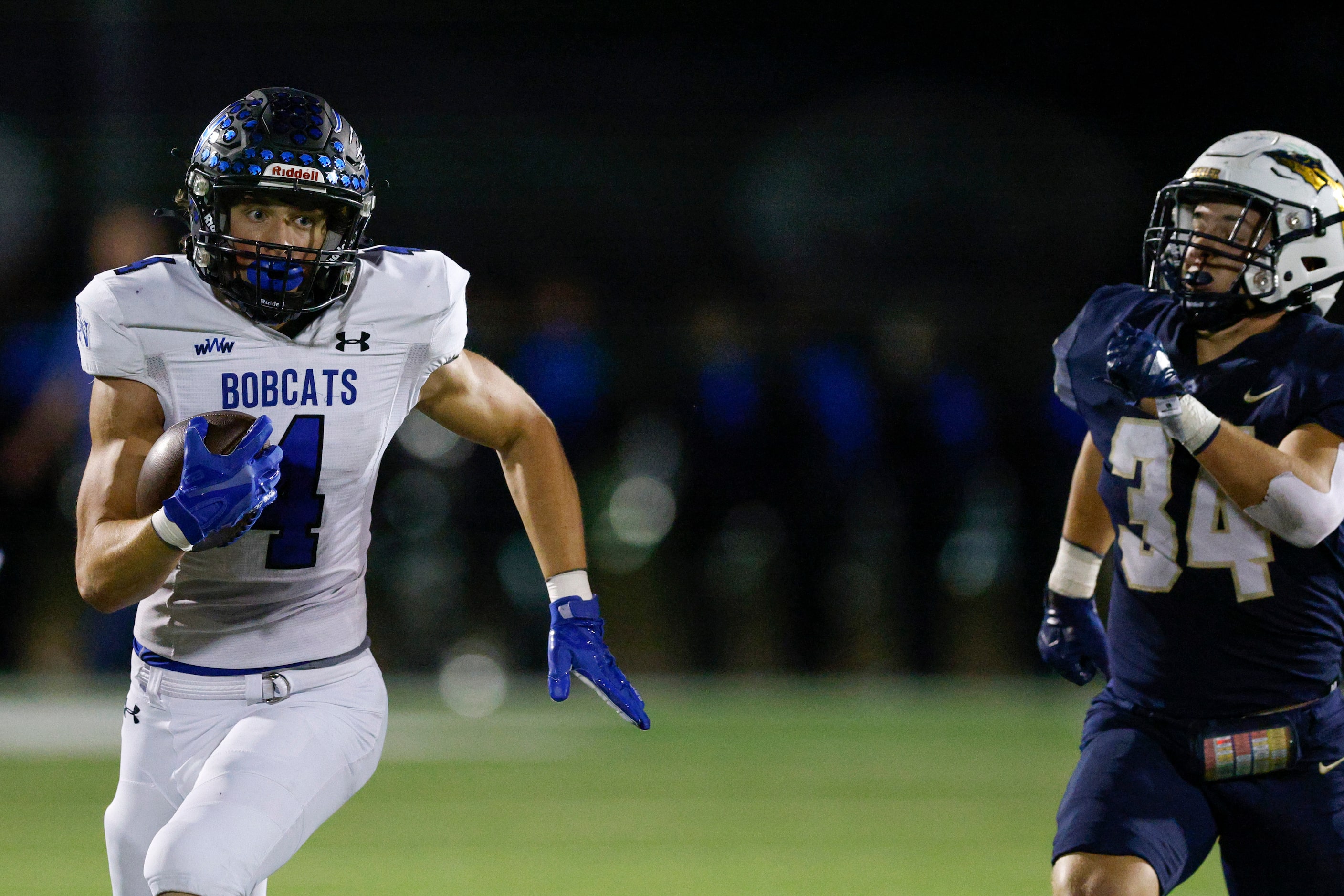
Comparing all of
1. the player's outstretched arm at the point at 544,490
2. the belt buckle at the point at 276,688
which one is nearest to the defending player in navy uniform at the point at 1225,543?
the player's outstretched arm at the point at 544,490

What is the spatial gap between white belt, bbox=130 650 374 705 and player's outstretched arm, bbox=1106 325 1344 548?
4.93 feet

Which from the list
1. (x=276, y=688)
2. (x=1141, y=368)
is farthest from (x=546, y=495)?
(x=1141, y=368)

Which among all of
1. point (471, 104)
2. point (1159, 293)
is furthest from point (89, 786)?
point (471, 104)

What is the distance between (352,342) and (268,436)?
331 mm

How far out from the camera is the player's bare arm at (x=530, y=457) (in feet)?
9.57

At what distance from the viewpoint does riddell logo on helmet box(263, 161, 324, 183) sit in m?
2.63

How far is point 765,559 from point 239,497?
5453 mm

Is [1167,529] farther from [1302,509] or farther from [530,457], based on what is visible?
[530,457]

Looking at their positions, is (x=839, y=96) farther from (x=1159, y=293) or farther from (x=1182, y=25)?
(x=1159, y=293)

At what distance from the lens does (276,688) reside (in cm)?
259

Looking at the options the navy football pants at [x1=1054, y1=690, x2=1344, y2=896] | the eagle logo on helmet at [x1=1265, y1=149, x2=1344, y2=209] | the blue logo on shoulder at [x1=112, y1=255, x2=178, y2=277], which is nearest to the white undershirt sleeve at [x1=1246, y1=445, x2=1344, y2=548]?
the navy football pants at [x1=1054, y1=690, x2=1344, y2=896]

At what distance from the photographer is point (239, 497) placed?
2.32m

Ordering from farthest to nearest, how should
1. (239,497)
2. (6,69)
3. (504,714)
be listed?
1. (6,69)
2. (504,714)
3. (239,497)

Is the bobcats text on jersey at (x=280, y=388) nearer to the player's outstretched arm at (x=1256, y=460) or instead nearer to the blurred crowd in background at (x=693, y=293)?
the player's outstretched arm at (x=1256, y=460)
